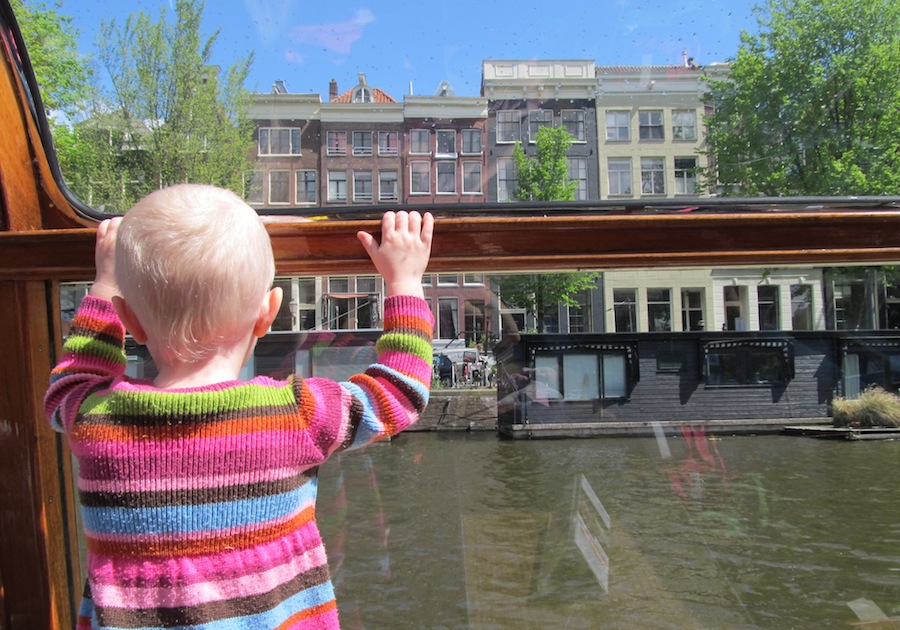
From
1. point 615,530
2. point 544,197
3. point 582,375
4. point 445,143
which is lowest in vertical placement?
point 615,530

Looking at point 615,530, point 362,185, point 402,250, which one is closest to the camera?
point 402,250

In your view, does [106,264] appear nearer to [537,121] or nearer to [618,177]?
[537,121]

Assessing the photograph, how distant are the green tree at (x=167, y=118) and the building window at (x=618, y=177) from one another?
2.17 feet

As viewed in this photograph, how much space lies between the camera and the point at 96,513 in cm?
78

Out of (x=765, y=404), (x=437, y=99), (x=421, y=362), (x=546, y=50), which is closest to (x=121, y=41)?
(x=437, y=99)

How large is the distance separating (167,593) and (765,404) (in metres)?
1.24

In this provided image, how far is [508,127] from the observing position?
1.25 metres

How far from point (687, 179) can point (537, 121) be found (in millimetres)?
295

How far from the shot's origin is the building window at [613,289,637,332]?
134 centimetres

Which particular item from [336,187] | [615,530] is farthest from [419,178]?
[615,530]

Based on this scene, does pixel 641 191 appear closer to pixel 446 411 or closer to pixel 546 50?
pixel 546 50

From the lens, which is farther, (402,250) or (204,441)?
(402,250)

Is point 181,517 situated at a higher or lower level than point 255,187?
lower

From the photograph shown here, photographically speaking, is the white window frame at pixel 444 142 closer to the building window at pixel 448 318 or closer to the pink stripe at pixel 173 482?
the building window at pixel 448 318
